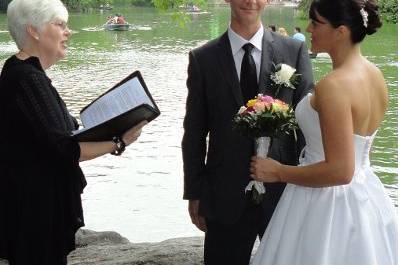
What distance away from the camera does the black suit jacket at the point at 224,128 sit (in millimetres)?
A: 3682

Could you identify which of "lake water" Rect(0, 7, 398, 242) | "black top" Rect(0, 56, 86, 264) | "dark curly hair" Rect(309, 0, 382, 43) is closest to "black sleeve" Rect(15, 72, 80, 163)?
"black top" Rect(0, 56, 86, 264)

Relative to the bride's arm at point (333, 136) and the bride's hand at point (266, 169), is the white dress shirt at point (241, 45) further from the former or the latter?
the bride's arm at point (333, 136)

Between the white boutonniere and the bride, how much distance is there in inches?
14.7

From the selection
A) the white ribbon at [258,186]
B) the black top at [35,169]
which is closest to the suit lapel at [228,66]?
the white ribbon at [258,186]

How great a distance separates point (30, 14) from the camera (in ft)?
9.99

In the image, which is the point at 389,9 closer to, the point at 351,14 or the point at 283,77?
the point at 283,77

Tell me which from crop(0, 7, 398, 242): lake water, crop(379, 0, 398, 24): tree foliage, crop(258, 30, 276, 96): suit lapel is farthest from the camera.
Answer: crop(379, 0, 398, 24): tree foliage

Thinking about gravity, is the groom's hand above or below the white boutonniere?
below

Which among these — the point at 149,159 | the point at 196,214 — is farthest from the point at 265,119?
the point at 149,159

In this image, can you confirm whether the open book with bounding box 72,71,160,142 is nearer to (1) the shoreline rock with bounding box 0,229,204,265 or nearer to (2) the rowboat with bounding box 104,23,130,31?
(1) the shoreline rock with bounding box 0,229,204,265

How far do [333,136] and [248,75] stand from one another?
98 centimetres

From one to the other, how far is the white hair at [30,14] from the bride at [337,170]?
4.36ft

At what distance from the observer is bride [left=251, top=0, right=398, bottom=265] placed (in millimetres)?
2879

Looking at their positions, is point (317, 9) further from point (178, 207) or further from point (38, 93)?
point (178, 207)
